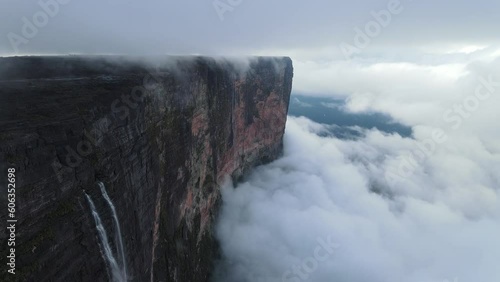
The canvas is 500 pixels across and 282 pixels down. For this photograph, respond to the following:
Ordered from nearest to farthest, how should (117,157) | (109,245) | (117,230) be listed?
(109,245), (117,230), (117,157)

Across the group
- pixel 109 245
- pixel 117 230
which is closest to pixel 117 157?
pixel 117 230

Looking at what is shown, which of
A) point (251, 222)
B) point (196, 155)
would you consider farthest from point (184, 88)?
point (251, 222)

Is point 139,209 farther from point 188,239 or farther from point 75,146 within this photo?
point 188,239

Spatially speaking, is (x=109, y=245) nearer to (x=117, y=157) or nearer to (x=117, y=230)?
(x=117, y=230)

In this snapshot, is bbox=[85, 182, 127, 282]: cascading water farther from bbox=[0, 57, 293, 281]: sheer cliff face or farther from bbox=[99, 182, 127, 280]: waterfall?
bbox=[0, 57, 293, 281]: sheer cliff face

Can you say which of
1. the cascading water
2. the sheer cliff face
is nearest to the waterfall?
the cascading water

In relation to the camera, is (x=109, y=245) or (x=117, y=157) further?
(x=117, y=157)

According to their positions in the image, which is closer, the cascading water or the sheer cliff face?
the sheer cliff face
